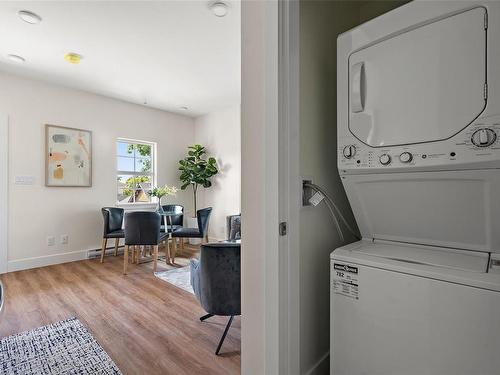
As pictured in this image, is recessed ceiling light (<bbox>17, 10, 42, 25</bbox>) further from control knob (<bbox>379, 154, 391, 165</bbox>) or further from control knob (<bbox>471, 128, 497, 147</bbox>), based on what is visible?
control knob (<bbox>471, 128, 497, 147</bbox>)

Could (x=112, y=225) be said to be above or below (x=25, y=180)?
below

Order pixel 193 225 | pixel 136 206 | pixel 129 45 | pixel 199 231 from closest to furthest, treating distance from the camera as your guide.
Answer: pixel 129 45
pixel 199 231
pixel 136 206
pixel 193 225

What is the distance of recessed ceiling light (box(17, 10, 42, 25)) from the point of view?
2.33 m

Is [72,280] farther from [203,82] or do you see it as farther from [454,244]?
[454,244]

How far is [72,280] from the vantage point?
3.25 meters

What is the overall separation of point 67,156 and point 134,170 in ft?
3.63

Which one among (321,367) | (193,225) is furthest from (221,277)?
(193,225)

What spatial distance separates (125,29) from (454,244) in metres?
3.01

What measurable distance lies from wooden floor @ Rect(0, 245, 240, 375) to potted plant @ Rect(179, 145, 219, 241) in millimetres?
2000

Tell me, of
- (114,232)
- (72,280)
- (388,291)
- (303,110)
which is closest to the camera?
(388,291)

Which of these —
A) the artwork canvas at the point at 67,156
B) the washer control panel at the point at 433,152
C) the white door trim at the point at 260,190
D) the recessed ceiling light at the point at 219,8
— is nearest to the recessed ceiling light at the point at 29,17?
the recessed ceiling light at the point at 219,8

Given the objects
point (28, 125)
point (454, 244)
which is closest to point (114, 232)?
point (28, 125)

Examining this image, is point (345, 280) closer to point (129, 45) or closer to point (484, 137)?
point (484, 137)

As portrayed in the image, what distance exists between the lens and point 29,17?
238cm
